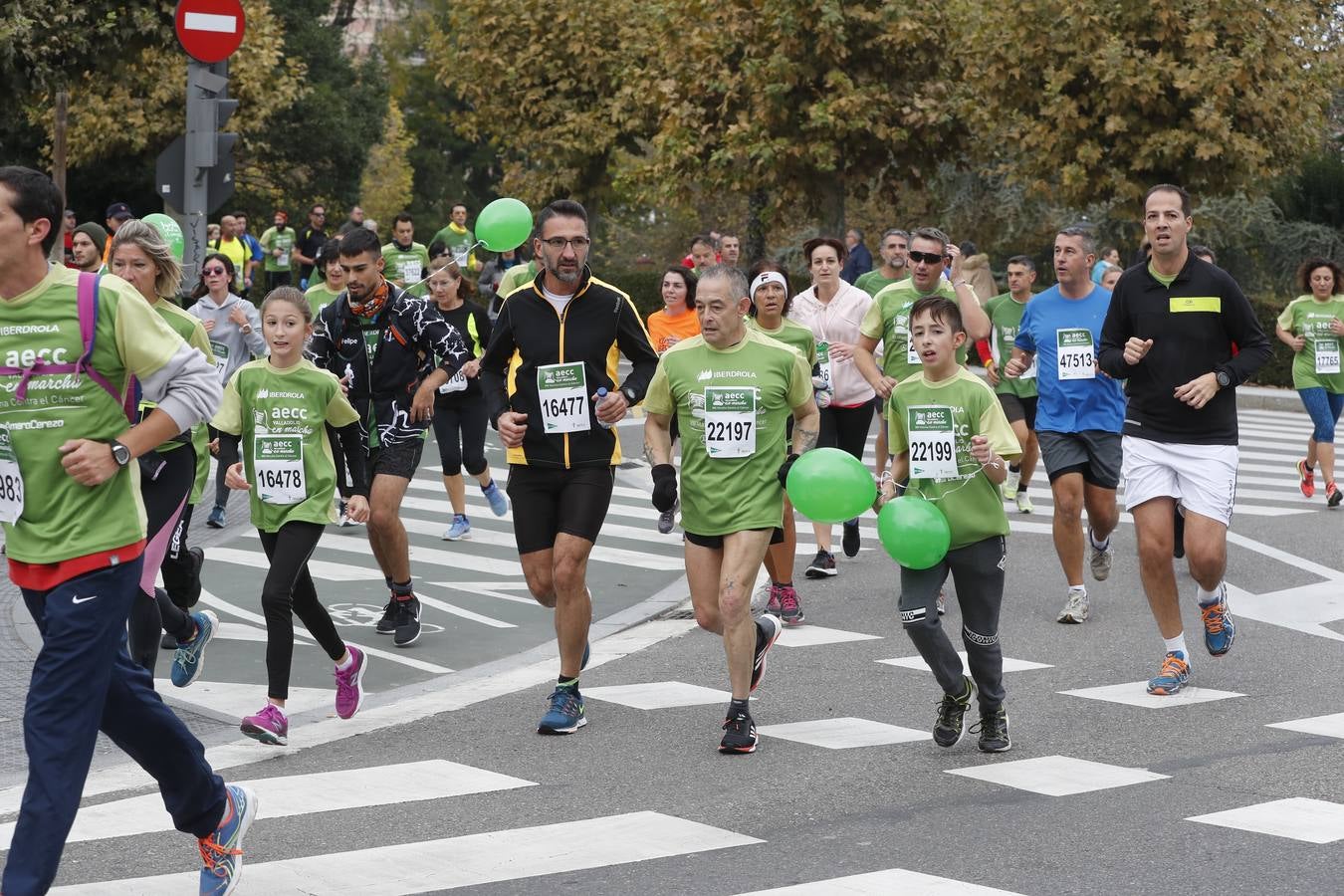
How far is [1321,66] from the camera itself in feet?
90.4

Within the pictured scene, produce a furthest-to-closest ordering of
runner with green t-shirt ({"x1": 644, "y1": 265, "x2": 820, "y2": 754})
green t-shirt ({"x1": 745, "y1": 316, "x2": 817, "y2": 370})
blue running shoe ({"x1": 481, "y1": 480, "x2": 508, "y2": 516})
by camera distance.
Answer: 1. blue running shoe ({"x1": 481, "y1": 480, "x2": 508, "y2": 516})
2. green t-shirt ({"x1": 745, "y1": 316, "x2": 817, "y2": 370})
3. runner with green t-shirt ({"x1": 644, "y1": 265, "x2": 820, "y2": 754})

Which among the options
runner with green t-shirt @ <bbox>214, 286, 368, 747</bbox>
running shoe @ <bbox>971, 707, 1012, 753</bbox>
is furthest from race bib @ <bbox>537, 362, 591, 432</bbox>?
running shoe @ <bbox>971, 707, 1012, 753</bbox>

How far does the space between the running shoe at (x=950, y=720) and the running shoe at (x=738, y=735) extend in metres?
0.69

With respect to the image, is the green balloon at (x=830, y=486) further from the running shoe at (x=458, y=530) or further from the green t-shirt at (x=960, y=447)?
the running shoe at (x=458, y=530)

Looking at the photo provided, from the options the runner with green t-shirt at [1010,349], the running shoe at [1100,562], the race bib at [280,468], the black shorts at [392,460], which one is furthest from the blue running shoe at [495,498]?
the race bib at [280,468]

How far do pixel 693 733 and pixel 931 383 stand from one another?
166 cm

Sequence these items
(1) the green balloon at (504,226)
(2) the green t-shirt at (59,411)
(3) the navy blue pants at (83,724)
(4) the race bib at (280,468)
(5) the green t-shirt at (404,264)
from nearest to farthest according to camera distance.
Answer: (3) the navy blue pants at (83,724) → (2) the green t-shirt at (59,411) → (4) the race bib at (280,468) → (1) the green balloon at (504,226) → (5) the green t-shirt at (404,264)

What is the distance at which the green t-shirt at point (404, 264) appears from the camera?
59.8ft

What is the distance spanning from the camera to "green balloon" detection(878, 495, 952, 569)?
277 inches

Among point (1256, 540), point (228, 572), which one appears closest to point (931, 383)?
point (228, 572)

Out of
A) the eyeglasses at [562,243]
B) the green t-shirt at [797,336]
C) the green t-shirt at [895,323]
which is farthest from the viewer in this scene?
the green t-shirt at [895,323]

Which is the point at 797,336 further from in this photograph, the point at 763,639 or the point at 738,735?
the point at 738,735

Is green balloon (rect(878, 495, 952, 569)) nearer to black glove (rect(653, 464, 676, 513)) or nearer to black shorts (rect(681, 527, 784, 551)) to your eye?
black shorts (rect(681, 527, 784, 551))

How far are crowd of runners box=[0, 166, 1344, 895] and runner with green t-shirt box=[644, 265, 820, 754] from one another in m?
0.01
